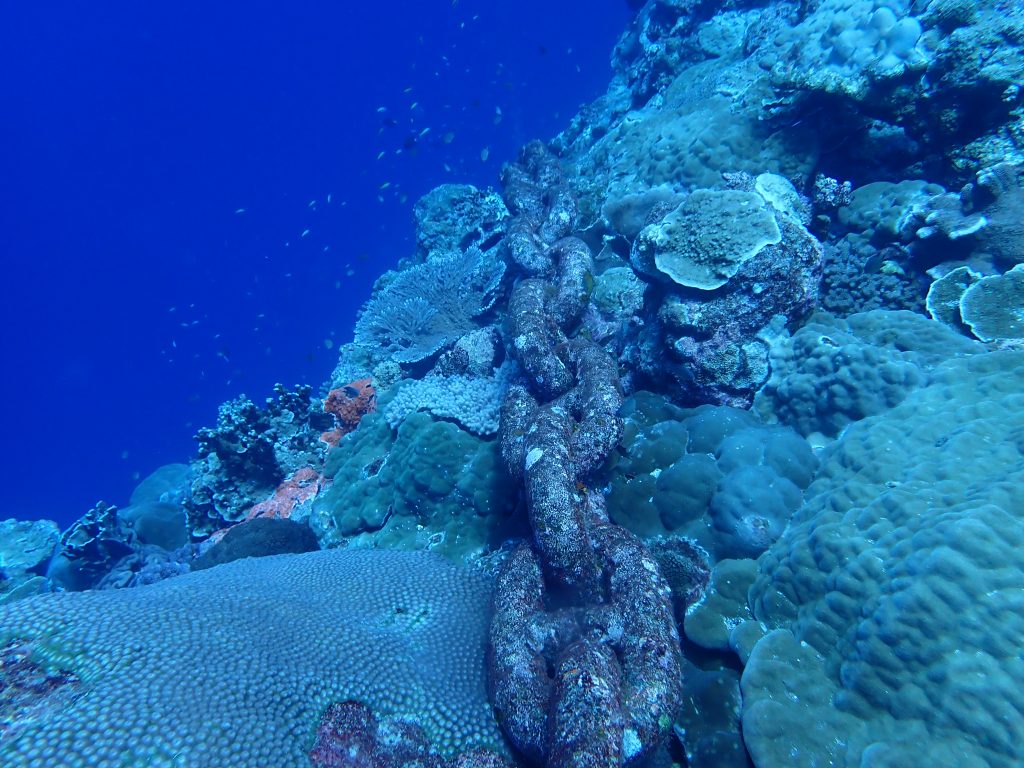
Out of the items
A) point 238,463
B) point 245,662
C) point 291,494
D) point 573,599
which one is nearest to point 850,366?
point 573,599

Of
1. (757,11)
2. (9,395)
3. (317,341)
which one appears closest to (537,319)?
(757,11)

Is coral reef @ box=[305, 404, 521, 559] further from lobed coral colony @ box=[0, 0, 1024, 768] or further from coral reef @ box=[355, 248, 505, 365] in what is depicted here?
coral reef @ box=[355, 248, 505, 365]

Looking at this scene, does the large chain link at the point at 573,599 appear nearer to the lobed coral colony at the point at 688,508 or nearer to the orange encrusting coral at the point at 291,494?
the lobed coral colony at the point at 688,508

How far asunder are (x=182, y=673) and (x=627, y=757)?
2.94 meters

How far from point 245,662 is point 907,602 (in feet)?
14.4

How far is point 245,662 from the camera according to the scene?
11.5 ft

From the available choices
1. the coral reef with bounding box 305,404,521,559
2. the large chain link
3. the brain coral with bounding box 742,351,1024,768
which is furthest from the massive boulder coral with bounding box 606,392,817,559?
the coral reef with bounding box 305,404,521,559

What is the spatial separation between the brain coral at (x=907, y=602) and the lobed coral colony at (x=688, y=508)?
0.06ft

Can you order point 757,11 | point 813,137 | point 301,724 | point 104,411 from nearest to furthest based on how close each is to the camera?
point 301,724 → point 813,137 → point 757,11 → point 104,411

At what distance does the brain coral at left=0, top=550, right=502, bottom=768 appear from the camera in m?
2.90

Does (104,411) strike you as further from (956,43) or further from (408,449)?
(956,43)

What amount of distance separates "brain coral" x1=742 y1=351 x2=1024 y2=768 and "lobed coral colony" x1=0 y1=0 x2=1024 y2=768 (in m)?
0.02

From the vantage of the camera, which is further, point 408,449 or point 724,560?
point 408,449

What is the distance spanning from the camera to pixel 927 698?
2854 millimetres
